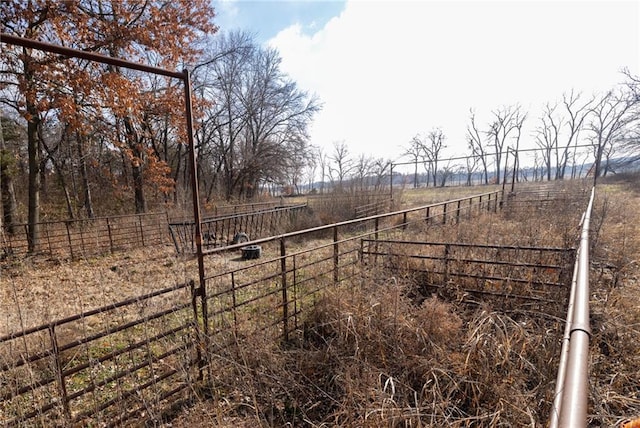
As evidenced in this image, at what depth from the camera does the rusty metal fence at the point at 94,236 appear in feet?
27.7

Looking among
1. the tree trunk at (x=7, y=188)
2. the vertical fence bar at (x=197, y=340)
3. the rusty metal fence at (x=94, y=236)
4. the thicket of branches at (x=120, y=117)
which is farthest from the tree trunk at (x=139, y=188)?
the vertical fence bar at (x=197, y=340)

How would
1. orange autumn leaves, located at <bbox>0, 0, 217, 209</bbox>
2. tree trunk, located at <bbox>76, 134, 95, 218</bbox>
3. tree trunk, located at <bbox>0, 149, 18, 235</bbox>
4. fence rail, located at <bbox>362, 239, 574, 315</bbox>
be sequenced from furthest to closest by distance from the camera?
tree trunk, located at <bbox>76, 134, 95, 218</bbox>, tree trunk, located at <bbox>0, 149, 18, 235</bbox>, orange autumn leaves, located at <bbox>0, 0, 217, 209</bbox>, fence rail, located at <bbox>362, 239, 574, 315</bbox>

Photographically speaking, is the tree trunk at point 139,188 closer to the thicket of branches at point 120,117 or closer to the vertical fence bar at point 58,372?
the thicket of branches at point 120,117

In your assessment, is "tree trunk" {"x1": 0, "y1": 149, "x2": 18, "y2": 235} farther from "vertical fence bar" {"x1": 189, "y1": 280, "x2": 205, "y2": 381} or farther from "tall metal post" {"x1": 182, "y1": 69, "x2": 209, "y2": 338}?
"tall metal post" {"x1": 182, "y1": 69, "x2": 209, "y2": 338}

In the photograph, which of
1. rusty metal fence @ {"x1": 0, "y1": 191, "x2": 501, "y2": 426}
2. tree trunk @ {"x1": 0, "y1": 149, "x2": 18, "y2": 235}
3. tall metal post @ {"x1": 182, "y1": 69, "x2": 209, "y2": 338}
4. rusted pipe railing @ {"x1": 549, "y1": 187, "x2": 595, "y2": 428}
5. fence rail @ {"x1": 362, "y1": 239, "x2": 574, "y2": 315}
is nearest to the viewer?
rusted pipe railing @ {"x1": 549, "y1": 187, "x2": 595, "y2": 428}

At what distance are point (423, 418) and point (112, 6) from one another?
564 inches

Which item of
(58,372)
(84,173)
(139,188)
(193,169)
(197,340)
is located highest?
(84,173)

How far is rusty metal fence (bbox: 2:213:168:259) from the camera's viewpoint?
8430 millimetres

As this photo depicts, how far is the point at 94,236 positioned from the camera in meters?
9.49

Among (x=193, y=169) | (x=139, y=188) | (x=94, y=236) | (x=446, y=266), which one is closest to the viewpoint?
(x=193, y=169)

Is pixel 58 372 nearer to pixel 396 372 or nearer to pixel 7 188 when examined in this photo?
pixel 396 372

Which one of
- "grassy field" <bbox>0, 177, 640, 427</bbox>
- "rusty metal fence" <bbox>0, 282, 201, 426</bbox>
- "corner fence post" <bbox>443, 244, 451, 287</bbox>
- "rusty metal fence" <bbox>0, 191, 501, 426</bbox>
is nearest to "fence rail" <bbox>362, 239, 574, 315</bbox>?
"corner fence post" <bbox>443, 244, 451, 287</bbox>

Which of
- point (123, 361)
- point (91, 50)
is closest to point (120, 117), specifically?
point (91, 50)

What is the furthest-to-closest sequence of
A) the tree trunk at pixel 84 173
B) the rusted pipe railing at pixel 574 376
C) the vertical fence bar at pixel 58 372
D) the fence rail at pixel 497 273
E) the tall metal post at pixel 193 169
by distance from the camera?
1. the tree trunk at pixel 84 173
2. the fence rail at pixel 497 273
3. the tall metal post at pixel 193 169
4. the vertical fence bar at pixel 58 372
5. the rusted pipe railing at pixel 574 376
